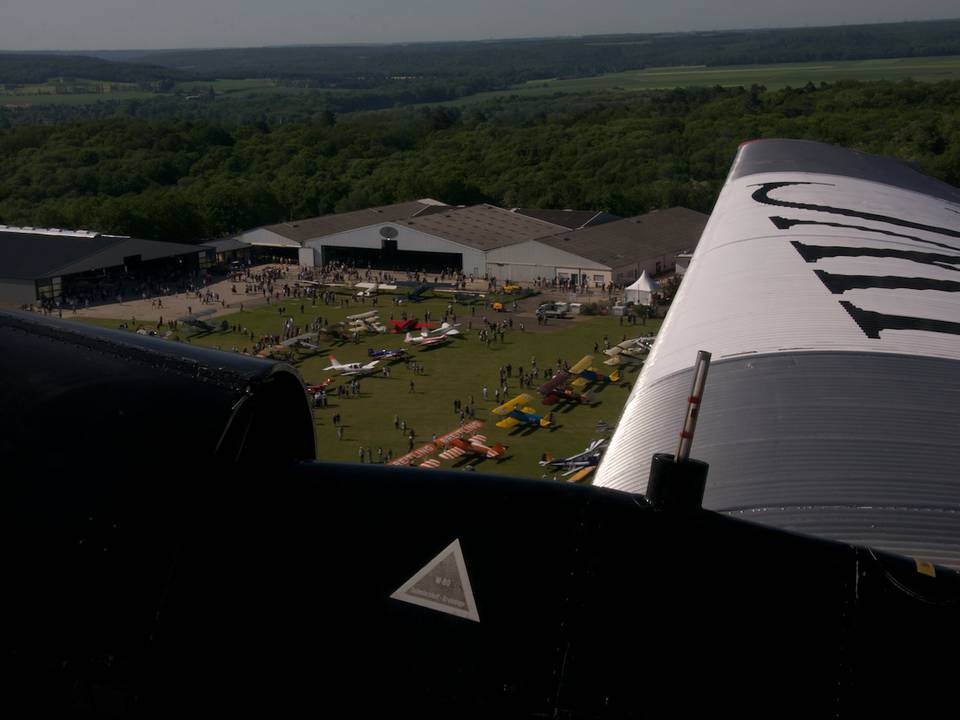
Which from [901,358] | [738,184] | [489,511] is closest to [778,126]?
[738,184]

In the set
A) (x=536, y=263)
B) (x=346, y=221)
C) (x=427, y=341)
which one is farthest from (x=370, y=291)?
(x=346, y=221)

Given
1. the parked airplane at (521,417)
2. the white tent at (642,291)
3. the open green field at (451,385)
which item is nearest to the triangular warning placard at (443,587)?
the open green field at (451,385)

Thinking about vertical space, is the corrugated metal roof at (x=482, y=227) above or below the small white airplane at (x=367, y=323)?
above

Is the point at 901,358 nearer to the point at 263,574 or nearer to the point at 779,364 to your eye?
the point at 779,364

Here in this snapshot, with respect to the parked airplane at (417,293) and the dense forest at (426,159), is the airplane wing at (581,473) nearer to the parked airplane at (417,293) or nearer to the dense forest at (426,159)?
the parked airplane at (417,293)

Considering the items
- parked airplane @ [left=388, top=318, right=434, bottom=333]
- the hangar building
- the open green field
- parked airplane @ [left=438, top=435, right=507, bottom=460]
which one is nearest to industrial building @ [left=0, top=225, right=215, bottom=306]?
the open green field

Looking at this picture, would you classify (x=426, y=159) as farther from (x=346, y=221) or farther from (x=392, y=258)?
(x=392, y=258)

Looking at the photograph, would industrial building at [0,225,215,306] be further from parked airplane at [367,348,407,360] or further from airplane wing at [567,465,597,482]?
airplane wing at [567,465,597,482]
